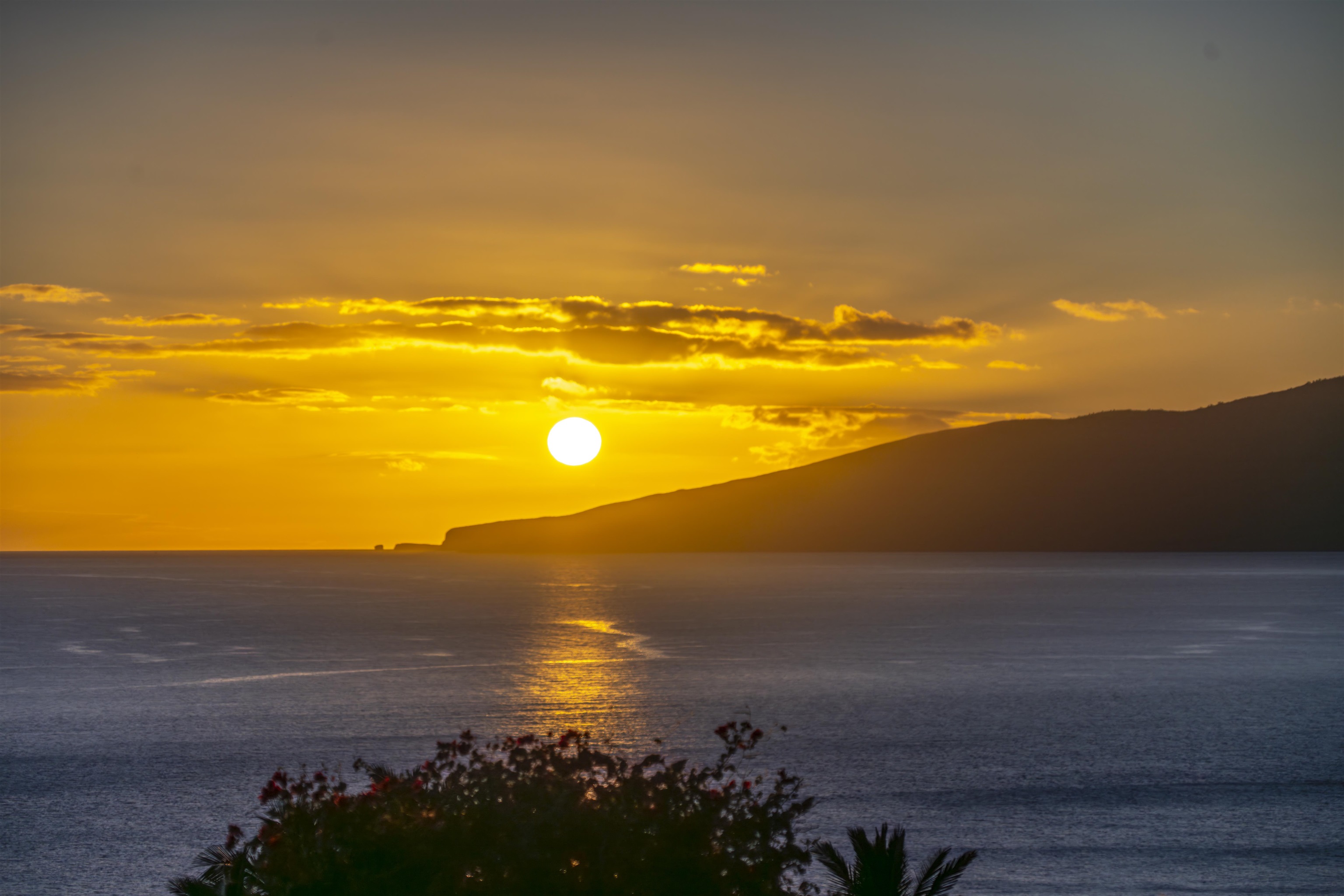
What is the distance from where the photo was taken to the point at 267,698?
52.5 metres

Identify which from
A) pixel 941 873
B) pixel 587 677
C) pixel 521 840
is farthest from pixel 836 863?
pixel 587 677

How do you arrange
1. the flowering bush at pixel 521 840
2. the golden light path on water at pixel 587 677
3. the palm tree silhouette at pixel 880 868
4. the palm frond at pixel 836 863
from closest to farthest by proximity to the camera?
the flowering bush at pixel 521 840, the palm tree silhouette at pixel 880 868, the palm frond at pixel 836 863, the golden light path on water at pixel 587 677

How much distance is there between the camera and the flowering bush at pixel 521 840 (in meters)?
11.7

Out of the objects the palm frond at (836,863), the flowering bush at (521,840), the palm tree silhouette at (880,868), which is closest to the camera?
the flowering bush at (521,840)

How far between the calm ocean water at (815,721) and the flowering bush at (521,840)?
11.0m

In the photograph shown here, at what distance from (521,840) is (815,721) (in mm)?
33585

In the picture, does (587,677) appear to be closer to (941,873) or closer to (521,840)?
(941,873)

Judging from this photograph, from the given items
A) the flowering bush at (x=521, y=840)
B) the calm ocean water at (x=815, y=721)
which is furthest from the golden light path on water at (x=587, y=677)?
the flowering bush at (x=521, y=840)

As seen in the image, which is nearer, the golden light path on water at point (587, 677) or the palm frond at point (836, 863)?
the palm frond at point (836, 863)

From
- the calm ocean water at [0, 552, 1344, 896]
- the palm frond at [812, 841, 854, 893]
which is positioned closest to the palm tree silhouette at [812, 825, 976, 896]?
the palm frond at [812, 841, 854, 893]

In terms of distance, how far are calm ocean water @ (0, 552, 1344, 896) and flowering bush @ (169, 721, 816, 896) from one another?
11.0 m

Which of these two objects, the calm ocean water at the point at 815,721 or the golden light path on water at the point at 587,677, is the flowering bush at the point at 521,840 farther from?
the golden light path on water at the point at 587,677

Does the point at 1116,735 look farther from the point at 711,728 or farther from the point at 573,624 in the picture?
the point at 573,624

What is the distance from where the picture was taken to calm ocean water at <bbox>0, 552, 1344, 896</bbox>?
24578 mm
